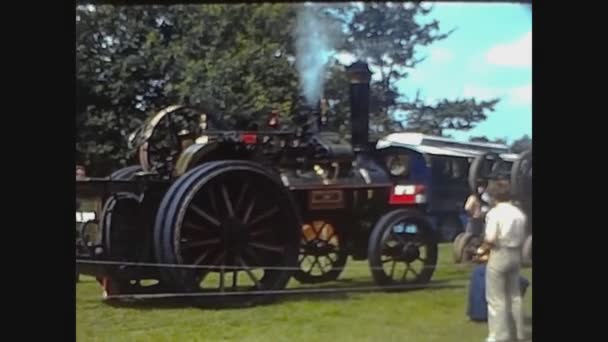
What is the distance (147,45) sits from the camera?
8.55 ft

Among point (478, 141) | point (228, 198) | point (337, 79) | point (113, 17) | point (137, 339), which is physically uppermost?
point (113, 17)

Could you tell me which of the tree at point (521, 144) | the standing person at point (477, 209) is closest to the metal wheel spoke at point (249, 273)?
the standing person at point (477, 209)

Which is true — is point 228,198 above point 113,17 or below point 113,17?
below

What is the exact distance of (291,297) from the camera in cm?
258

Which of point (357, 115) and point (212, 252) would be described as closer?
point (212, 252)

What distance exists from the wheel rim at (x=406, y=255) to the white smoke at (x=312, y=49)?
528mm

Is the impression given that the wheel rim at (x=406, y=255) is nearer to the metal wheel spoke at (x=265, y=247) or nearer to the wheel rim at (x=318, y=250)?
the wheel rim at (x=318, y=250)

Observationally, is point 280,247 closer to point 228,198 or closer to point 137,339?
point 228,198

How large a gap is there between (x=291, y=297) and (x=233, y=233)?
0.92 feet

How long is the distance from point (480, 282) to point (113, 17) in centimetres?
142

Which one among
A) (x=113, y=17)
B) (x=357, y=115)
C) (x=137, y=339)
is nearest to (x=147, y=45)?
(x=113, y=17)

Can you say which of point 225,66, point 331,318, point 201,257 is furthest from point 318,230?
point 225,66

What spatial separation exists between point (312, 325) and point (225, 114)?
2.41 ft

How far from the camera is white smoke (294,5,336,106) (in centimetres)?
270
